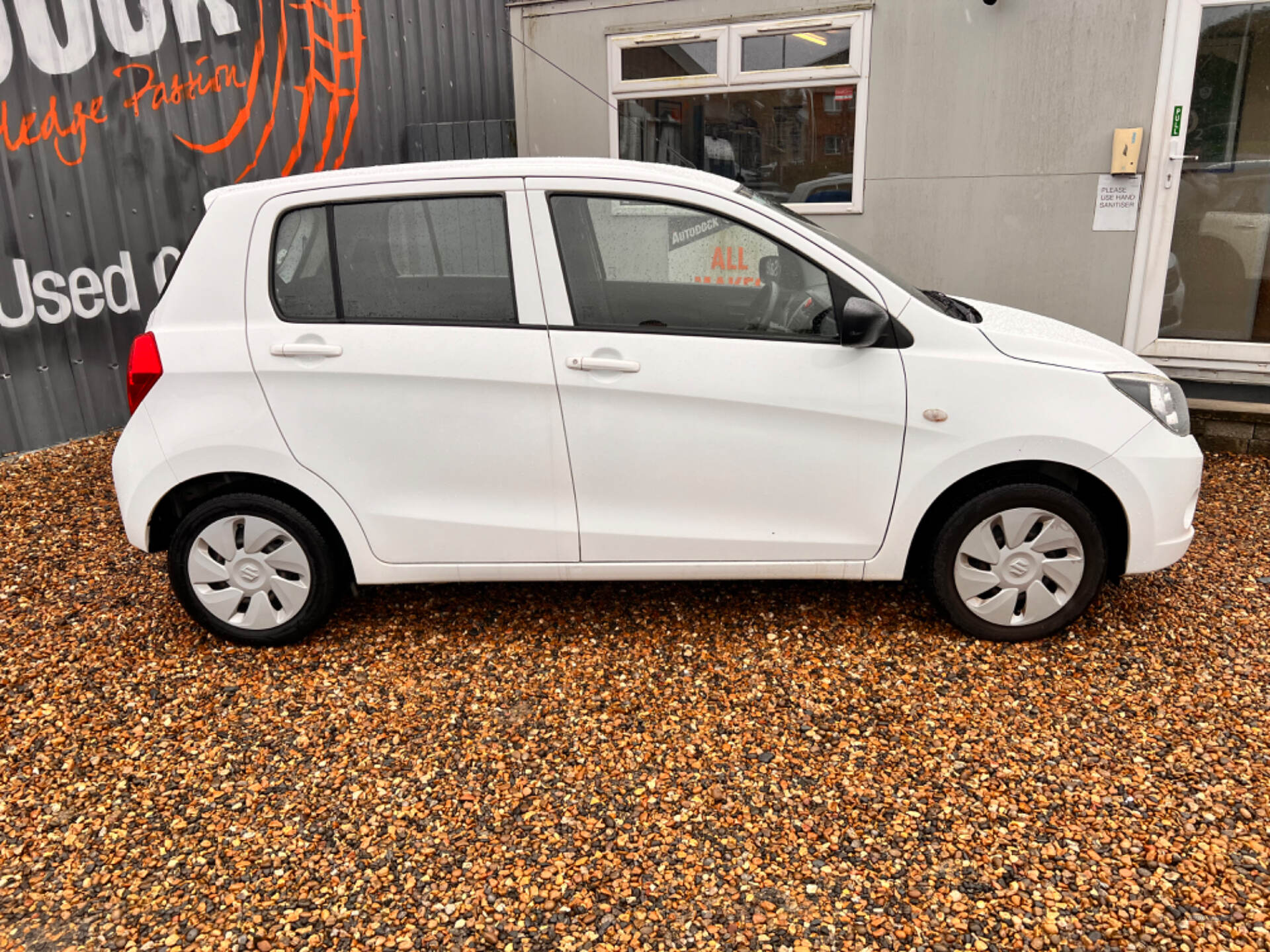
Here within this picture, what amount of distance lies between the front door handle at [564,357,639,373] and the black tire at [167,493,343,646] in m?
1.23

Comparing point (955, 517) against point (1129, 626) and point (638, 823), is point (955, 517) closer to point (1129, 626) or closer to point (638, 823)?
point (1129, 626)

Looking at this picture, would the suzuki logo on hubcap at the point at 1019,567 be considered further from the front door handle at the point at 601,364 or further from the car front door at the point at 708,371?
the front door handle at the point at 601,364

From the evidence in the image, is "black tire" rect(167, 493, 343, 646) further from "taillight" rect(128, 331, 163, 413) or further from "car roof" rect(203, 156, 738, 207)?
"car roof" rect(203, 156, 738, 207)

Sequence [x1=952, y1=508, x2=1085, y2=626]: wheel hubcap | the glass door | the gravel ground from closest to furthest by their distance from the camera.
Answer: the gravel ground, [x1=952, y1=508, x2=1085, y2=626]: wheel hubcap, the glass door

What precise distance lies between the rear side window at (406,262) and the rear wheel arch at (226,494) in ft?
2.18

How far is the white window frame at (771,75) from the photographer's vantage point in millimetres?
Result: 6250

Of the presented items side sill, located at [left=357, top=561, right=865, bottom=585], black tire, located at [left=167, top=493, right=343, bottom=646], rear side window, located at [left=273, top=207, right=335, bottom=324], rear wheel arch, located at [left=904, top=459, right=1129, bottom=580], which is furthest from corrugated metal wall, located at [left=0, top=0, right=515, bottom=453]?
rear wheel arch, located at [left=904, top=459, right=1129, bottom=580]

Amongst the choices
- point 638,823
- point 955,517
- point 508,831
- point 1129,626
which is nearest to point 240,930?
point 508,831

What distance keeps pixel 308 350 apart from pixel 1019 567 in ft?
9.36

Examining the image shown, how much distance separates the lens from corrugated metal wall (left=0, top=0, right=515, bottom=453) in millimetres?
6246

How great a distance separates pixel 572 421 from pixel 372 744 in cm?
135

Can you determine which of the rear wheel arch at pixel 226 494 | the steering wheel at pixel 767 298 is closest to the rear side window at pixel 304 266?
the rear wheel arch at pixel 226 494

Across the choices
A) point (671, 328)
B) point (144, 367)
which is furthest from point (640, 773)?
point (144, 367)

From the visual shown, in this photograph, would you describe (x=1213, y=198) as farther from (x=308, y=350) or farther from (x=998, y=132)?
(x=308, y=350)
